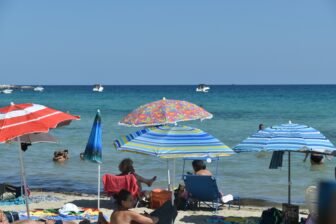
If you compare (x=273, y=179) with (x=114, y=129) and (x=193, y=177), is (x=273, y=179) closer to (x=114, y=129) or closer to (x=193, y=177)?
(x=193, y=177)

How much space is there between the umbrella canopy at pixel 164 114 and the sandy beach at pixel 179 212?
1471 millimetres

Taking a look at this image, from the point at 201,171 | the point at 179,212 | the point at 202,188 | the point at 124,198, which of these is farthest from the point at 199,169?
the point at 124,198

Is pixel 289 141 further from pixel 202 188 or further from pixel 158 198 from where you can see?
pixel 158 198

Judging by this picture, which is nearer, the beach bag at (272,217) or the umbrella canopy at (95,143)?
the beach bag at (272,217)

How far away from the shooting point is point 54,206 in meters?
8.64

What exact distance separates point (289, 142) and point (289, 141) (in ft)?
0.09

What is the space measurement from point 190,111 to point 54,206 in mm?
3079

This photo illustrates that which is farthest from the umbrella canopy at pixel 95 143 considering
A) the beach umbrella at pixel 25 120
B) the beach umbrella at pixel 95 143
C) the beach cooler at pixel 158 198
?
the beach umbrella at pixel 25 120

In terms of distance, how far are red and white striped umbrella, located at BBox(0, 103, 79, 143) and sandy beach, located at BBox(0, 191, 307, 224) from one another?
2.66 metres

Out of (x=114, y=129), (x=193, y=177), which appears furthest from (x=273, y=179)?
(x=114, y=129)

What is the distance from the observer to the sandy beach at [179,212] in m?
7.64

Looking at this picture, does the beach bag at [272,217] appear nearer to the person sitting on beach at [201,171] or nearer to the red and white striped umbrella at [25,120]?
the person sitting on beach at [201,171]

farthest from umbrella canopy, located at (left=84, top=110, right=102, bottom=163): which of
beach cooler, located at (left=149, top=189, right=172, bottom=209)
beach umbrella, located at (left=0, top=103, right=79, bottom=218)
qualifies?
beach umbrella, located at (left=0, top=103, right=79, bottom=218)

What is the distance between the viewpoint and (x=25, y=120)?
523 centimetres
